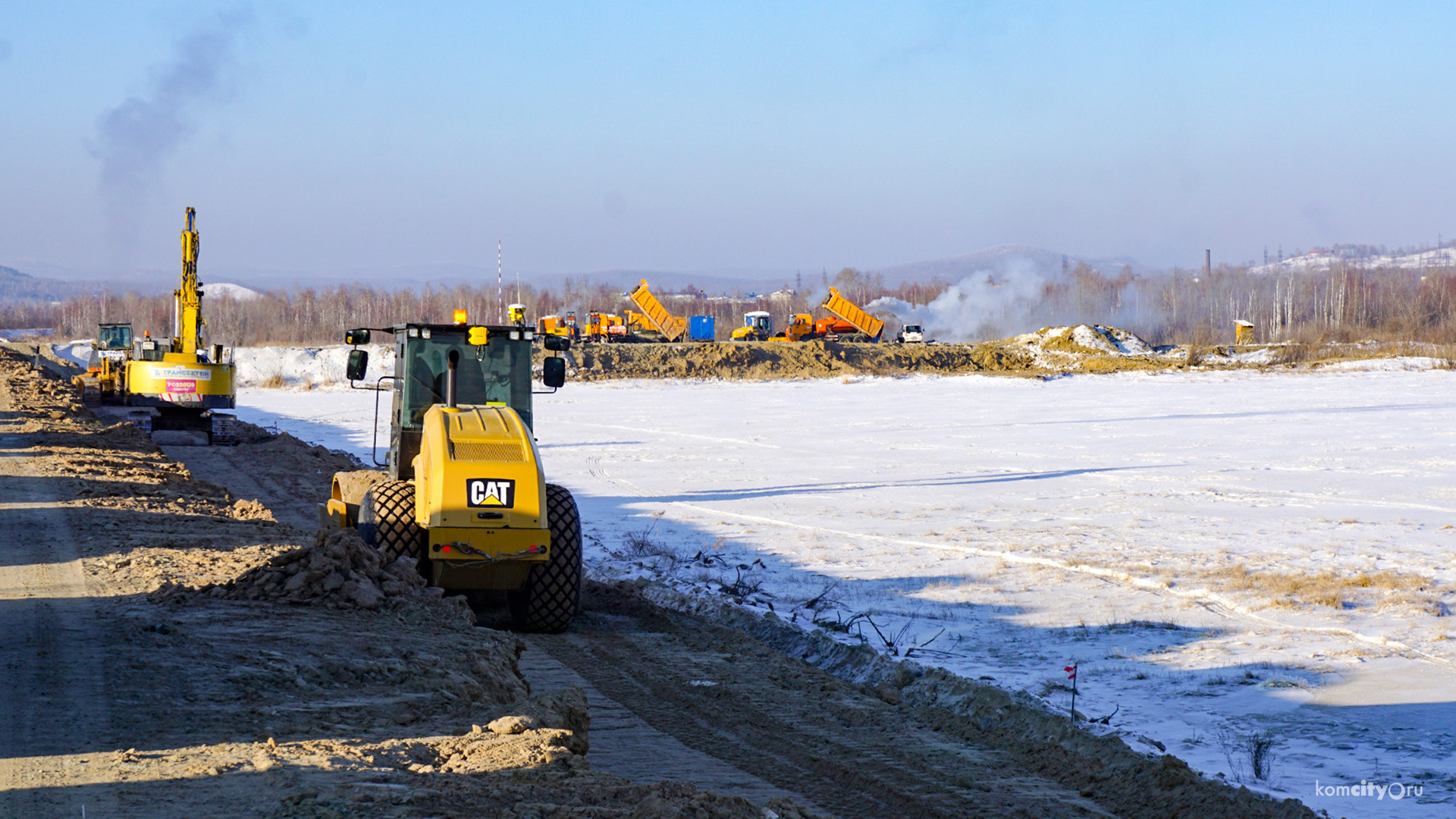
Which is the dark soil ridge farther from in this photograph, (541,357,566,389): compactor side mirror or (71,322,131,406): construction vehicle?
(71,322,131,406): construction vehicle

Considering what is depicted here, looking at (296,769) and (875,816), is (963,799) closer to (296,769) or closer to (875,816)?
(875,816)

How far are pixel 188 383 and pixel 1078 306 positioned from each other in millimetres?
82797

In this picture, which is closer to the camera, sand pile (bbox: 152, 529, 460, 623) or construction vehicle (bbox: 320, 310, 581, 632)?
sand pile (bbox: 152, 529, 460, 623)

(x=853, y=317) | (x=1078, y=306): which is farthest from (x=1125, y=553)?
(x=1078, y=306)

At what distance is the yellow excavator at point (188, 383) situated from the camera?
26.0 metres

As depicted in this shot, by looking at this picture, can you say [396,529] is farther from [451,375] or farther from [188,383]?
[188,383]

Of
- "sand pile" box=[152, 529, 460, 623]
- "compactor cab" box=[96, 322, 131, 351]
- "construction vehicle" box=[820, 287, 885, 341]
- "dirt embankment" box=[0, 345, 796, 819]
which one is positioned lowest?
"dirt embankment" box=[0, 345, 796, 819]

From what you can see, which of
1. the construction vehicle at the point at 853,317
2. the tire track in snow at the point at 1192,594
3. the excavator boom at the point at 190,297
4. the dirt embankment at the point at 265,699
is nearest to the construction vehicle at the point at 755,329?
the construction vehicle at the point at 853,317

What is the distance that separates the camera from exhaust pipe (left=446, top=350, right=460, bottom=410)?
10281 millimetres

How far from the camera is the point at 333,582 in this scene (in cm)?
872

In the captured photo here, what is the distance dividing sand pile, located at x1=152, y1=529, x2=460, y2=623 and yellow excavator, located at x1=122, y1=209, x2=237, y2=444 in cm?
1853

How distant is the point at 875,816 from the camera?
224 inches

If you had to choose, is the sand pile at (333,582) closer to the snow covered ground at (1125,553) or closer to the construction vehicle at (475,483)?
the construction vehicle at (475,483)

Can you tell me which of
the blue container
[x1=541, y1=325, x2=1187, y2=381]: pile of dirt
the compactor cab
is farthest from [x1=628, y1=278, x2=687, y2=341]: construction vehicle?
the compactor cab
